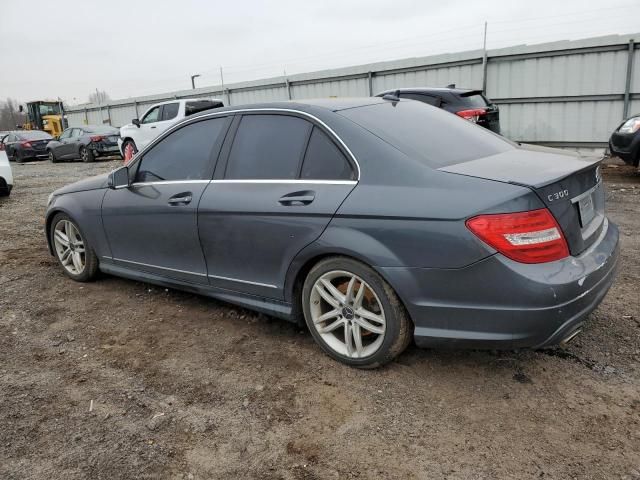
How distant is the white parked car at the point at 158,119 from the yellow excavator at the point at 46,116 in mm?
15366

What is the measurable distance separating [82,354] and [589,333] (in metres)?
3.30

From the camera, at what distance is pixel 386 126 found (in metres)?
3.10

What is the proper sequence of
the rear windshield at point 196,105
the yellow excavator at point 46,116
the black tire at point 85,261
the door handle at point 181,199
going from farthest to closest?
the yellow excavator at point 46,116, the rear windshield at point 196,105, the black tire at point 85,261, the door handle at point 181,199

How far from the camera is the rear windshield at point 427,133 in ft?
9.57

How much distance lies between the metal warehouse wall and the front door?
446 inches

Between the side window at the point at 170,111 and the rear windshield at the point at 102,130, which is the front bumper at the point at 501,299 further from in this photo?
the rear windshield at the point at 102,130

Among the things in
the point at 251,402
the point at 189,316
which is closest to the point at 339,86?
the point at 189,316

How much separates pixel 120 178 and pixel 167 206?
68cm

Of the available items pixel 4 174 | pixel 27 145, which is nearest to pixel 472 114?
pixel 4 174

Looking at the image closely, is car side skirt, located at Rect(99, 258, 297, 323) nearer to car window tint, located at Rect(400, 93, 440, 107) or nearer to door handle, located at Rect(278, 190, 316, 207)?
door handle, located at Rect(278, 190, 316, 207)

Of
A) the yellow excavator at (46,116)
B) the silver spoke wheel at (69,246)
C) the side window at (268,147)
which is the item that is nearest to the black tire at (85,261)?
the silver spoke wheel at (69,246)

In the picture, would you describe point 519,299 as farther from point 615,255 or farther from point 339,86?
point 339,86

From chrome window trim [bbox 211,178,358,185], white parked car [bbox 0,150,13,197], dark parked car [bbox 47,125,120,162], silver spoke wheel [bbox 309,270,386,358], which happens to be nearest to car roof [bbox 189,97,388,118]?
chrome window trim [bbox 211,178,358,185]

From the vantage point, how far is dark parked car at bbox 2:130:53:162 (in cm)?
2123
